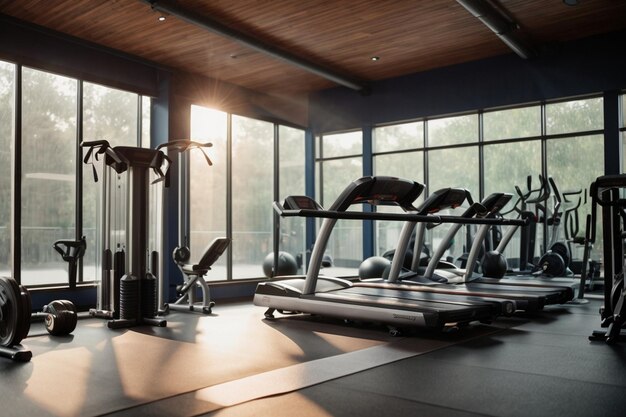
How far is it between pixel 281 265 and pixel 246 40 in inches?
139

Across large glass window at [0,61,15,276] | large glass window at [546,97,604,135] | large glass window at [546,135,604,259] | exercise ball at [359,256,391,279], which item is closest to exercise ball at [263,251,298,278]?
exercise ball at [359,256,391,279]

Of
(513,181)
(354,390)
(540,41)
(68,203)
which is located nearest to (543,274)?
(513,181)

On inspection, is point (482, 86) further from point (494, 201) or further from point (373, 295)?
point (373, 295)

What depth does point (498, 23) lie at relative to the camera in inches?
262

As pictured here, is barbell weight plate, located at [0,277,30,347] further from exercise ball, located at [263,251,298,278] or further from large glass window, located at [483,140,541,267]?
large glass window, located at [483,140,541,267]

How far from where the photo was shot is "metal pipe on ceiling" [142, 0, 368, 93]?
19.6 feet

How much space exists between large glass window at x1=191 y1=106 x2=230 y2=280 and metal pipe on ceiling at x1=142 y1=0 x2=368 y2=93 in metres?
1.65

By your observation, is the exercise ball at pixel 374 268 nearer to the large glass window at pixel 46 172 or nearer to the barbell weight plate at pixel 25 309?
the large glass window at pixel 46 172

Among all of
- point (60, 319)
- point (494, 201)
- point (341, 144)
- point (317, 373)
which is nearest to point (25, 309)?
point (60, 319)

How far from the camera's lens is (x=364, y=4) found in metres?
6.28

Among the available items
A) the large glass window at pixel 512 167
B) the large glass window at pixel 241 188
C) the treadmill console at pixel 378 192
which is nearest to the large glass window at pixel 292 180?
the large glass window at pixel 241 188

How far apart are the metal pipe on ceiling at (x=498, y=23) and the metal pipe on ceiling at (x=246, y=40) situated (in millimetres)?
2556

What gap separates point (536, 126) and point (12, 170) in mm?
7079

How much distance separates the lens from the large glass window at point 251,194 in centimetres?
918
